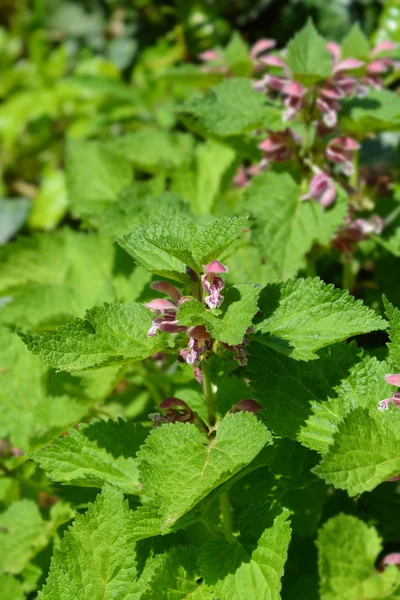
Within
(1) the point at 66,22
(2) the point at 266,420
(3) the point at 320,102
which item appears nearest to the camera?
(2) the point at 266,420

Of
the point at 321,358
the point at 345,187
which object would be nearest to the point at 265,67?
the point at 345,187

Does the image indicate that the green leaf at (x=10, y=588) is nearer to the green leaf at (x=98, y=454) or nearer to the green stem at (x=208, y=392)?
the green leaf at (x=98, y=454)

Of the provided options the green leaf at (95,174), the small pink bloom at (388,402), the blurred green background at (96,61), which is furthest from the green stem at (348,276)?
the blurred green background at (96,61)

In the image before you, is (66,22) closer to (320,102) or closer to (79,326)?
(320,102)

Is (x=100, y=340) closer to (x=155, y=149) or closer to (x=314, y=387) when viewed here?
(x=314, y=387)

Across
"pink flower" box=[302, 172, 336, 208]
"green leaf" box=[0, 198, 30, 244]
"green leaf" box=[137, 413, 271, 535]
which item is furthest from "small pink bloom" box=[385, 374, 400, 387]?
"green leaf" box=[0, 198, 30, 244]

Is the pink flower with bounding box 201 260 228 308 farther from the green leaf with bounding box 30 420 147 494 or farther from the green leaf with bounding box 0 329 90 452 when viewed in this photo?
the green leaf with bounding box 0 329 90 452

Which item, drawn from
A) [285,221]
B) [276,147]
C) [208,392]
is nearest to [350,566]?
[208,392]
